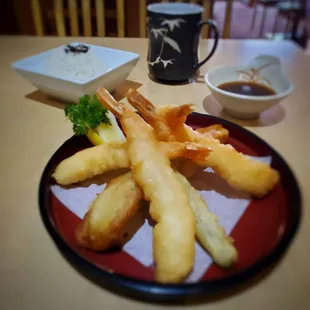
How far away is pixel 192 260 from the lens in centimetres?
53

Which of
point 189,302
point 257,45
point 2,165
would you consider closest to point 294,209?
point 189,302

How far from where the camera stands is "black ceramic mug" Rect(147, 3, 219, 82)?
1.09m

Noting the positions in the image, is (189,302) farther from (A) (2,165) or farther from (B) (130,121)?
(A) (2,165)

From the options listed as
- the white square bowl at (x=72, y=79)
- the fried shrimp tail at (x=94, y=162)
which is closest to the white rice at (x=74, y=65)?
the white square bowl at (x=72, y=79)

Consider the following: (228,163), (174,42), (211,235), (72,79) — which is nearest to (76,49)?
(72,79)

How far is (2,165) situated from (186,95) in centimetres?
65

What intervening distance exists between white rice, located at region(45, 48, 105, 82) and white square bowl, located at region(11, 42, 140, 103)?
0.5 inches

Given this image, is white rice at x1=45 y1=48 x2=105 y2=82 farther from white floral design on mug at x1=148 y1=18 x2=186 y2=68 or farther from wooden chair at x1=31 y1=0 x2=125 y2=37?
wooden chair at x1=31 y1=0 x2=125 y2=37

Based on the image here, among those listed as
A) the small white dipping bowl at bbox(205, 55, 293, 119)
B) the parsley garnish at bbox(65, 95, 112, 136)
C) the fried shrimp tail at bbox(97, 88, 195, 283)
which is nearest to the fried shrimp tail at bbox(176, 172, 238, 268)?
the fried shrimp tail at bbox(97, 88, 195, 283)

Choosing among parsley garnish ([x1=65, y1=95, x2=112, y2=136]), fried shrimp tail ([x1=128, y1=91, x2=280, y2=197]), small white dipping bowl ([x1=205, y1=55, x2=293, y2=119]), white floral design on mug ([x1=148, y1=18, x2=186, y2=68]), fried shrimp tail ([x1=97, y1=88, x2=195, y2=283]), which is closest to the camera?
fried shrimp tail ([x1=97, y1=88, x2=195, y2=283])

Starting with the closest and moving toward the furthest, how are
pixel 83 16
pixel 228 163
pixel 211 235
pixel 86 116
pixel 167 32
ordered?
pixel 211 235, pixel 228 163, pixel 86 116, pixel 167 32, pixel 83 16

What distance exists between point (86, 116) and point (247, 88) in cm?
54

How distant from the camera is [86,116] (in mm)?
821

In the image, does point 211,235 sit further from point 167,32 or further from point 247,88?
point 167,32
